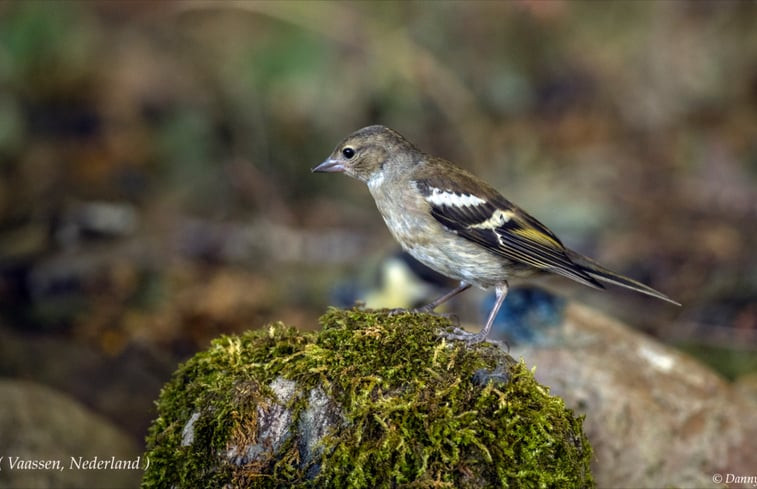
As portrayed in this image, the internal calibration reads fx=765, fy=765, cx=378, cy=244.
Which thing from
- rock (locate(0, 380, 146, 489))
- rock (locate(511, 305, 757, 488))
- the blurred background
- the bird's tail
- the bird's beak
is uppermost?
the blurred background

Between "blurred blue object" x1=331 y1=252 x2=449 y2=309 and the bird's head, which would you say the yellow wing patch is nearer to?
the bird's head

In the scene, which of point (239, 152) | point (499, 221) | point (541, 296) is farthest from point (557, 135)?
point (499, 221)

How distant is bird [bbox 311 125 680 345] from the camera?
4941 mm

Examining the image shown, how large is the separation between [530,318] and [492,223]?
1.74 m

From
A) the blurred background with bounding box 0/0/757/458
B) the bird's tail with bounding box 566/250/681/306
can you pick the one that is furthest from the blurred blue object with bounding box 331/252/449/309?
the bird's tail with bounding box 566/250/681/306

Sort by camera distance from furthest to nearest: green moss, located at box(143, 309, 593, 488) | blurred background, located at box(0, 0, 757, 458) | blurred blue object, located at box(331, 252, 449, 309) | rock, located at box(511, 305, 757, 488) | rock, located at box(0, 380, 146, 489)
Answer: blurred background, located at box(0, 0, 757, 458), blurred blue object, located at box(331, 252, 449, 309), rock, located at box(511, 305, 757, 488), rock, located at box(0, 380, 146, 489), green moss, located at box(143, 309, 593, 488)

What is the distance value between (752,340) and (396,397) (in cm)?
618

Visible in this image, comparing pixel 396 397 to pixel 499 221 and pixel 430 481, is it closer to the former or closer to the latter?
pixel 430 481

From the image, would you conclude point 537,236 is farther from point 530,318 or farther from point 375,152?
point 530,318

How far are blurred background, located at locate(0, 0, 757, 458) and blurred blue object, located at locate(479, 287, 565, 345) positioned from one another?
4.69 feet

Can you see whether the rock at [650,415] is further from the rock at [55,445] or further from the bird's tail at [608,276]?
the rock at [55,445]

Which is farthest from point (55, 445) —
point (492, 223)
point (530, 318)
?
point (530, 318)

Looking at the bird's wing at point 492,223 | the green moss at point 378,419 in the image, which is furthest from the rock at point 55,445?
the bird's wing at point 492,223

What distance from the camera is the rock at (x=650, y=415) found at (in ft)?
16.9
